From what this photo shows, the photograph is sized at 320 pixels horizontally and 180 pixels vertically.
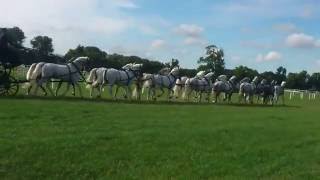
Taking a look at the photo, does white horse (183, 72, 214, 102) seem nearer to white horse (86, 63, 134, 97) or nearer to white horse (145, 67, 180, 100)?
white horse (145, 67, 180, 100)

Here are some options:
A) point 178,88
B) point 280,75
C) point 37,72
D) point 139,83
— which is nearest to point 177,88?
point 178,88

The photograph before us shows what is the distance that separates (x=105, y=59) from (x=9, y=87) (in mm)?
41302

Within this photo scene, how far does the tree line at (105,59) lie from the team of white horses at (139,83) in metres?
1.02

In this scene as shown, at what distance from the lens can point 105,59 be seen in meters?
67.9

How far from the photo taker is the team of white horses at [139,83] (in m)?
31.5

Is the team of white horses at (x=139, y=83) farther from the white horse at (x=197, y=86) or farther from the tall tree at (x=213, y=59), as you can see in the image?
the tall tree at (x=213, y=59)

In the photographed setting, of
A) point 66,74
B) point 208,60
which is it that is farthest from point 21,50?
point 208,60

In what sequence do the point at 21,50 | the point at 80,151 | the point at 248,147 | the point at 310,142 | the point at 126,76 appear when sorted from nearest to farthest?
the point at 80,151 < the point at 248,147 < the point at 310,142 < the point at 21,50 < the point at 126,76

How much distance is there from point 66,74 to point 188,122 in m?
13.3

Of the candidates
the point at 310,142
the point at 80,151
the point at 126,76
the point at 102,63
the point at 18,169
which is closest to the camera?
the point at 18,169

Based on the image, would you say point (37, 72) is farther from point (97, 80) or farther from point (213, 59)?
point (213, 59)

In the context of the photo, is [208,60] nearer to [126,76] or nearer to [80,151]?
[126,76]

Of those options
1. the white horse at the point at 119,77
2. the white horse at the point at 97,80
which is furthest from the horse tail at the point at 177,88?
the white horse at the point at 97,80

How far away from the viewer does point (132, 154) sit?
13.1m
